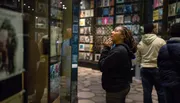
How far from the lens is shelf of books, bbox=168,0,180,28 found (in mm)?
4686

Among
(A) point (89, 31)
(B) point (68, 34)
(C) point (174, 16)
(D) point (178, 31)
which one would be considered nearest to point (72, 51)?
(B) point (68, 34)

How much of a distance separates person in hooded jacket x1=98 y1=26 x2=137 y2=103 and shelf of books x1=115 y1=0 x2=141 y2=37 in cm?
486

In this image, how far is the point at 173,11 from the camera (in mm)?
4902

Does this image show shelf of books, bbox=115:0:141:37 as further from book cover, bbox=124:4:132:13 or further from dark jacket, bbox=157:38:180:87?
dark jacket, bbox=157:38:180:87

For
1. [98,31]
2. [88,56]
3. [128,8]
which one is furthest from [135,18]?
[88,56]

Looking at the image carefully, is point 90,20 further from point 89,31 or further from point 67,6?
point 67,6

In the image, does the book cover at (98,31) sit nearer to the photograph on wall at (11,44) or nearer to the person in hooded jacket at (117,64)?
the person in hooded jacket at (117,64)

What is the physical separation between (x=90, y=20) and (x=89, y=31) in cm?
45

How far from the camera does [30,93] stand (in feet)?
6.20

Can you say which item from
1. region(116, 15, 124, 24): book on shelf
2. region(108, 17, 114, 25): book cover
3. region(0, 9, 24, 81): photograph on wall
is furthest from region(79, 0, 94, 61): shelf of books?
region(0, 9, 24, 81): photograph on wall

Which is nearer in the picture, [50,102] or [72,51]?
[50,102]

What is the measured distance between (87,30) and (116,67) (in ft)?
21.5

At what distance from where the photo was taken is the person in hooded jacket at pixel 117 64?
6.19ft

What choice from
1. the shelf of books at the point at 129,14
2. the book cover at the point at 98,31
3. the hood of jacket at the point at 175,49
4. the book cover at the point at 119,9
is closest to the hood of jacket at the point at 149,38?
the hood of jacket at the point at 175,49
